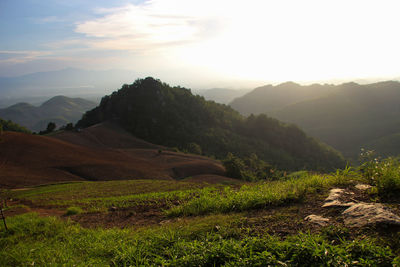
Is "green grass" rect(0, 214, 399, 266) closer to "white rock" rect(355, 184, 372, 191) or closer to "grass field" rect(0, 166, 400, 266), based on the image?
"grass field" rect(0, 166, 400, 266)

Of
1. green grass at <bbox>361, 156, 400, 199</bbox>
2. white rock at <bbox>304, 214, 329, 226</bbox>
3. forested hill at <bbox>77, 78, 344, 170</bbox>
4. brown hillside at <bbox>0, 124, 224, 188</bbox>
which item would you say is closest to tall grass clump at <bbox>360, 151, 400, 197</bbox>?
green grass at <bbox>361, 156, 400, 199</bbox>

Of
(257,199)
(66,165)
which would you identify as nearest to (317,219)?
(257,199)

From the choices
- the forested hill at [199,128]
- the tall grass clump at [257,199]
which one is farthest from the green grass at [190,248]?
the forested hill at [199,128]

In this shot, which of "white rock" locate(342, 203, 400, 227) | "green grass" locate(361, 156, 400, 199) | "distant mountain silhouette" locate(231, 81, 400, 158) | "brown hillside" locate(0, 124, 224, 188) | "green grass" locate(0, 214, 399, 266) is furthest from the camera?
"distant mountain silhouette" locate(231, 81, 400, 158)

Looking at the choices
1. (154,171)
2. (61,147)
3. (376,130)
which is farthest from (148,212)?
(376,130)

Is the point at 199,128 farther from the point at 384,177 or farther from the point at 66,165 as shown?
the point at 384,177

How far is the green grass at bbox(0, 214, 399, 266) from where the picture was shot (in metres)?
2.55

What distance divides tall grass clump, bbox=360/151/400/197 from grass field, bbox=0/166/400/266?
0.34 m

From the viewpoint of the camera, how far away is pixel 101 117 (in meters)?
57.2

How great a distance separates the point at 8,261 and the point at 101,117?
2277 inches

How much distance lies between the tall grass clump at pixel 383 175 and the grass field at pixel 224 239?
0.34 meters

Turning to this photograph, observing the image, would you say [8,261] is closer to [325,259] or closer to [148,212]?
[148,212]

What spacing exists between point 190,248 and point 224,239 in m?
0.46

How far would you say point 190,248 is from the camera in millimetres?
3076
